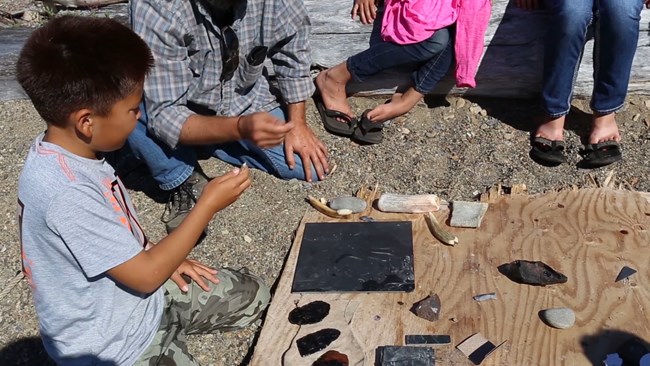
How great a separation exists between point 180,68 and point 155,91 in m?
0.14

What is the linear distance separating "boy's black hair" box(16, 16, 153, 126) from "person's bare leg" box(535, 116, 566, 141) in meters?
2.23

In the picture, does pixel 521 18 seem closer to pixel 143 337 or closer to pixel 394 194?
pixel 394 194

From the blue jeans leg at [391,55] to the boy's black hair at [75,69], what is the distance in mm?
1905

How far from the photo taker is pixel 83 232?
2.04m

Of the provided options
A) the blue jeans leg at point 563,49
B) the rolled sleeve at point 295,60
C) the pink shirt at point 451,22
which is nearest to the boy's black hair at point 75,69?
the rolled sleeve at point 295,60

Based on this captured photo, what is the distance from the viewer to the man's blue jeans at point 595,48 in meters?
3.44

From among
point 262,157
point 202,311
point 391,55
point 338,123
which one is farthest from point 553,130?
point 202,311

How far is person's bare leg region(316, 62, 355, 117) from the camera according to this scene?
3.98 metres

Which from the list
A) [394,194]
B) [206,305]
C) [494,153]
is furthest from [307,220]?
[494,153]

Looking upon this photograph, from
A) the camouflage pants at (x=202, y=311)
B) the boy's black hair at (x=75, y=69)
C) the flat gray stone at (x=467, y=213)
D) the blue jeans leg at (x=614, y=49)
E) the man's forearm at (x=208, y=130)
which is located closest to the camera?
the boy's black hair at (x=75, y=69)

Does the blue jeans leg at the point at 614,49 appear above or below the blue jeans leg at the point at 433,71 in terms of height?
above

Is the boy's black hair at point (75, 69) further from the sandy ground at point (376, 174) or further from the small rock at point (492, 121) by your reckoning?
the small rock at point (492, 121)

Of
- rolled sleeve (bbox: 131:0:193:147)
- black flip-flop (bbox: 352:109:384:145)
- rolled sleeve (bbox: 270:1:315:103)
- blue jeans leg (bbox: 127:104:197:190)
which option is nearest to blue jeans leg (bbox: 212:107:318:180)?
rolled sleeve (bbox: 270:1:315:103)

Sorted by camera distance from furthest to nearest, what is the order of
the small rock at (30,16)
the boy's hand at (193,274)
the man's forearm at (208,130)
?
the small rock at (30,16), the man's forearm at (208,130), the boy's hand at (193,274)
